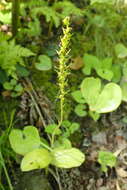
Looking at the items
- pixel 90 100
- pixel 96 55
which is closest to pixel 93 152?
pixel 90 100

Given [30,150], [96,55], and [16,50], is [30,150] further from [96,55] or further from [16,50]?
[96,55]

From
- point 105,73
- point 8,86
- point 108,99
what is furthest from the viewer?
point 105,73

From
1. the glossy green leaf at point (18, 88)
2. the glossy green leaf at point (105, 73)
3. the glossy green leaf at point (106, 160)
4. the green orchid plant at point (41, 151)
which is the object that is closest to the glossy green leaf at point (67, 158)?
the green orchid plant at point (41, 151)

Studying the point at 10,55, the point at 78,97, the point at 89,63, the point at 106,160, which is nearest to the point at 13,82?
the point at 10,55

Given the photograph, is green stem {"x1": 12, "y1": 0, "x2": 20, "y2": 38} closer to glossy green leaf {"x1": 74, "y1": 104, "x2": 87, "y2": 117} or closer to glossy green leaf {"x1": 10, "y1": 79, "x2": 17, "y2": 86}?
glossy green leaf {"x1": 10, "y1": 79, "x2": 17, "y2": 86}

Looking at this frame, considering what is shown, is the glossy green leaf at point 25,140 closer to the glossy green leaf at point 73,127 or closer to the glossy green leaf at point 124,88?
the glossy green leaf at point 73,127

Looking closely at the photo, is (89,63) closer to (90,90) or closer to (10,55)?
(90,90)

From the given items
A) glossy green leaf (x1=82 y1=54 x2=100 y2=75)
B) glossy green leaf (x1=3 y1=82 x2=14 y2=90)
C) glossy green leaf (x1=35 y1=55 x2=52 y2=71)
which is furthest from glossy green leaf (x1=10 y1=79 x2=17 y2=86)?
glossy green leaf (x1=82 y1=54 x2=100 y2=75)
